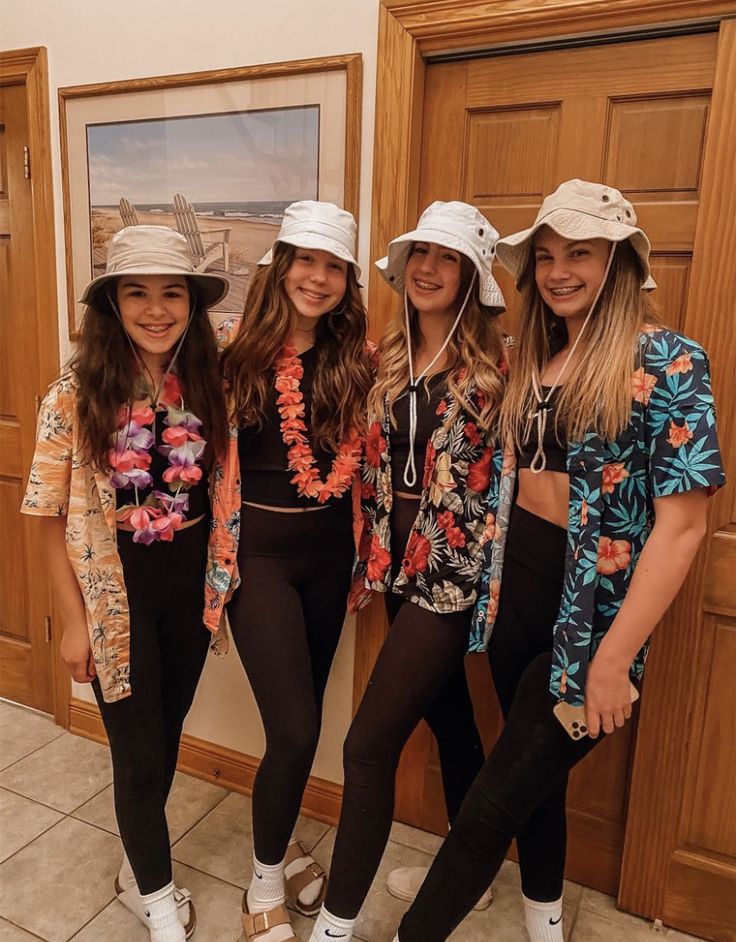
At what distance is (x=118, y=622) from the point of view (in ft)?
5.19

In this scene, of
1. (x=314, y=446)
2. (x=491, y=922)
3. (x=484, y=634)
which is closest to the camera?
(x=484, y=634)

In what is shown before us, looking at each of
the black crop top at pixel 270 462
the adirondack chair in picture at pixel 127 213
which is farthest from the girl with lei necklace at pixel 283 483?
the adirondack chair in picture at pixel 127 213

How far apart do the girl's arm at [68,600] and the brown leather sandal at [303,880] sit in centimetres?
79

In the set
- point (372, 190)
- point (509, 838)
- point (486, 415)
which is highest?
point (372, 190)

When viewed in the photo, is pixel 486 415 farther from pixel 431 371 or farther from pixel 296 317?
pixel 296 317

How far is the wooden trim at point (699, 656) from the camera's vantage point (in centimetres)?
158

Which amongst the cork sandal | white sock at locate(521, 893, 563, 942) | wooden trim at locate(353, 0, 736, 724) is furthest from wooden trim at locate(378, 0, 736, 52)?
the cork sandal

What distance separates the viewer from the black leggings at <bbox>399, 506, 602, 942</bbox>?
4.61 feet

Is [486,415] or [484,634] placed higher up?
[486,415]

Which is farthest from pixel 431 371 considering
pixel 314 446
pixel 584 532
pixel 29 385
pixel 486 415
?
pixel 29 385

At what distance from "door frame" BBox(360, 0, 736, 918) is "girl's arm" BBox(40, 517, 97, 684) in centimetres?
78

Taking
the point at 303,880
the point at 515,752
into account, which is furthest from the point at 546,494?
the point at 303,880

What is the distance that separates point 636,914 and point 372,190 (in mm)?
1993

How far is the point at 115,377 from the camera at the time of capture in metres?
1.56
